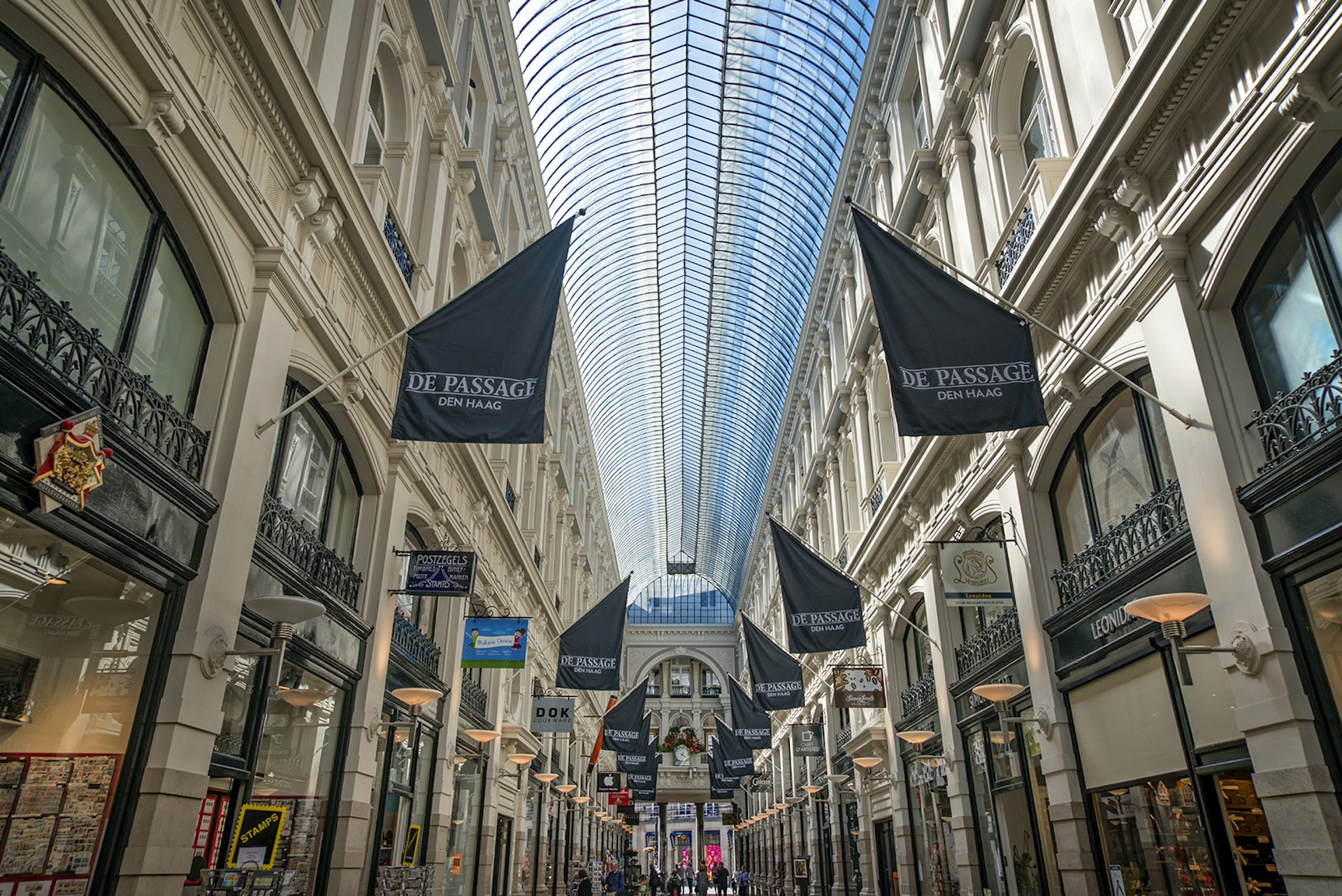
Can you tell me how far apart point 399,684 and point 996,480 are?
9.06 meters

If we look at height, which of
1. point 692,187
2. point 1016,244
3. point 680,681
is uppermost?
point 692,187

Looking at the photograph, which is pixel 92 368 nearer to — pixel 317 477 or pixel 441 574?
pixel 317 477

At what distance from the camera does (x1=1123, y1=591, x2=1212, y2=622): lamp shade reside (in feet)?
22.2

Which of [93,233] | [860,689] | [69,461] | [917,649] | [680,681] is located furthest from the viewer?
[680,681]

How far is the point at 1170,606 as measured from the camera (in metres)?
6.82

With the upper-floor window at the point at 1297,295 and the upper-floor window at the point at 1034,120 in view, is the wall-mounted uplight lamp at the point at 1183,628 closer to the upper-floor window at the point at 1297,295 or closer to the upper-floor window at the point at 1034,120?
the upper-floor window at the point at 1297,295

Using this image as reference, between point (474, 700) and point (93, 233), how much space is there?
13729 millimetres

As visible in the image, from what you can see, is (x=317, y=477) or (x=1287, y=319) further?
(x=317, y=477)

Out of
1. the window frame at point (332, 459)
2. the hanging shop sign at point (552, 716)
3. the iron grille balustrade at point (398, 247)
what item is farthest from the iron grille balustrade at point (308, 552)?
the hanging shop sign at point (552, 716)

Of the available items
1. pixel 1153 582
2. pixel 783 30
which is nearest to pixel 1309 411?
pixel 1153 582

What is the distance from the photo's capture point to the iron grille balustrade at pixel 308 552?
903 cm

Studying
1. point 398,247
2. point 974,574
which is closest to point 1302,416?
point 974,574

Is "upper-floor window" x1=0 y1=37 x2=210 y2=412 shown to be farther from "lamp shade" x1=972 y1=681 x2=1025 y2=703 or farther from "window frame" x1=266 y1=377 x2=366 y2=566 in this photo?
"lamp shade" x1=972 y1=681 x2=1025 y2=703

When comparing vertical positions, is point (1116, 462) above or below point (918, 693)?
above
